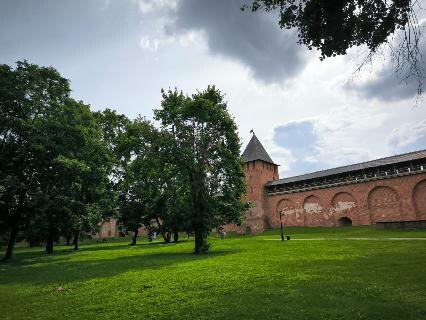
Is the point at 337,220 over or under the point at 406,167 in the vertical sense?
under

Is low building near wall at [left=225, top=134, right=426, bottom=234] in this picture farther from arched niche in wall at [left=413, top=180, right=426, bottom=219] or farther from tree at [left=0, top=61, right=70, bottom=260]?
tree at [left=0, top=61, right=70, bottom=260]

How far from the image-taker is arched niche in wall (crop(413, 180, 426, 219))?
3578cm

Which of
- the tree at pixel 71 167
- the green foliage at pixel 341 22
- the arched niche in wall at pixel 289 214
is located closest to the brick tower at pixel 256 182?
the arched niche in wall at pixel 289 214

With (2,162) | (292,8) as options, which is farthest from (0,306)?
(2,162)

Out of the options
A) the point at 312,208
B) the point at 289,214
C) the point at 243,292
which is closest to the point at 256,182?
the point at 289,214

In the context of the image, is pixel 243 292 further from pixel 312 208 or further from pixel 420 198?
pixel 312 208

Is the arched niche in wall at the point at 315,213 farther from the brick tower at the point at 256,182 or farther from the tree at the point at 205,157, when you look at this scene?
the tree at the point at 205,157

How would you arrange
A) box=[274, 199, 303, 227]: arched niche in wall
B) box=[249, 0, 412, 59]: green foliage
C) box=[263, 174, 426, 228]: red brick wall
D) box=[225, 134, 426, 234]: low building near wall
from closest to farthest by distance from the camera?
box=[249, 0, 412, 59]: green foliage < box=[263, 174, 426, 228]: red brick wall < box=[225, 134, 426, 234]: low building near wall < box=[274, 199, 303, 227]: arched niche in wall

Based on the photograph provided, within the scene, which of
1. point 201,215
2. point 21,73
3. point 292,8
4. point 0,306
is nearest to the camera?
point 292,8

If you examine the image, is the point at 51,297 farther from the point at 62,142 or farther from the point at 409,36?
the point at 62,142

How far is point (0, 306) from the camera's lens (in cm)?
1050

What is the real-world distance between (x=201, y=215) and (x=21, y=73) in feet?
55.1

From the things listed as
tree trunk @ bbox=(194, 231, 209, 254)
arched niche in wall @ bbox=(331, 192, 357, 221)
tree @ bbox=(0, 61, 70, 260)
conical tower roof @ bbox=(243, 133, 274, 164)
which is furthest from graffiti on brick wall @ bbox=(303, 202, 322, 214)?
tree @ bbox=(0, 61, 70, 260)

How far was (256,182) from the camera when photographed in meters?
52.0
